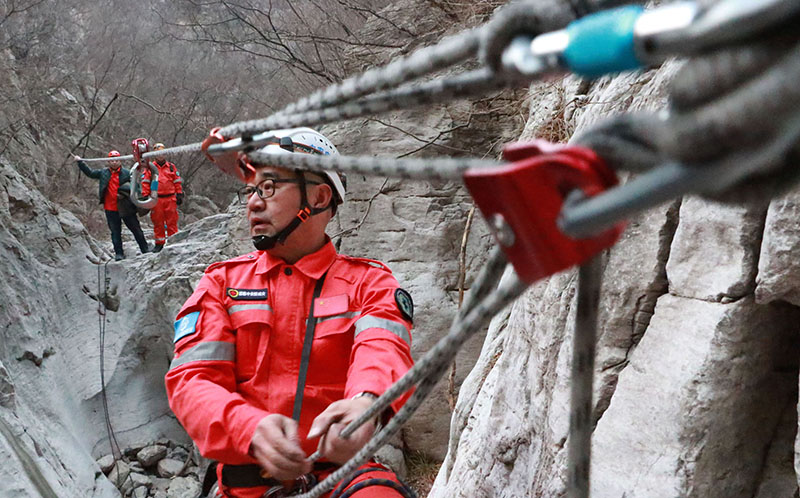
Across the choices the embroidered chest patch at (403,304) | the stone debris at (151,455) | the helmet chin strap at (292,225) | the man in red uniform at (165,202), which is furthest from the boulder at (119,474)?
the embroidered chest patch at (403,304)

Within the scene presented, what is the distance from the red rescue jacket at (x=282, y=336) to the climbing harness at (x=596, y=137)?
100 cm

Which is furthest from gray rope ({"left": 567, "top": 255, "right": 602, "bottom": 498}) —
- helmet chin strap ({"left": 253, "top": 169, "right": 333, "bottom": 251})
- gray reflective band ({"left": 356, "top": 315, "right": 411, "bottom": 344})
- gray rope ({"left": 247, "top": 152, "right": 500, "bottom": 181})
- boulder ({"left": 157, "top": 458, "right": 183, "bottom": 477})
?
boulder ({"left": 157, "top": 458, "right": 183, "bottom": 477})

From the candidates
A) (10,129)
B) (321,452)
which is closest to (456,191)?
(321,452)

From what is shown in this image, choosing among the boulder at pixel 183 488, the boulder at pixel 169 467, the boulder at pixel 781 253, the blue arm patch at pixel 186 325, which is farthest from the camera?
the boulder at pixel 169 467

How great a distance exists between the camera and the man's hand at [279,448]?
1.43m

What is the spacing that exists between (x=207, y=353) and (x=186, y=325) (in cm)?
13

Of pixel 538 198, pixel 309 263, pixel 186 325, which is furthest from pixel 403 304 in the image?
pixel 538 198

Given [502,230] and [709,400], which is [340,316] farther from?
[502,230]

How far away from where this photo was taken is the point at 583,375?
0.74 meters

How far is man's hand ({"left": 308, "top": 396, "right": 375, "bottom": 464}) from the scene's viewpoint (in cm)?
144

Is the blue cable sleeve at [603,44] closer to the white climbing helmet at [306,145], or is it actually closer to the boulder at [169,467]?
the white climbing helmet at [306,145]

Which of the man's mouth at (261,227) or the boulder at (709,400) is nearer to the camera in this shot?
the boulder at (709,400)

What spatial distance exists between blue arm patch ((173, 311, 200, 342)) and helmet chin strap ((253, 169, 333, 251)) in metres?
0.31

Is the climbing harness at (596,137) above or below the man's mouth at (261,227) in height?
below
